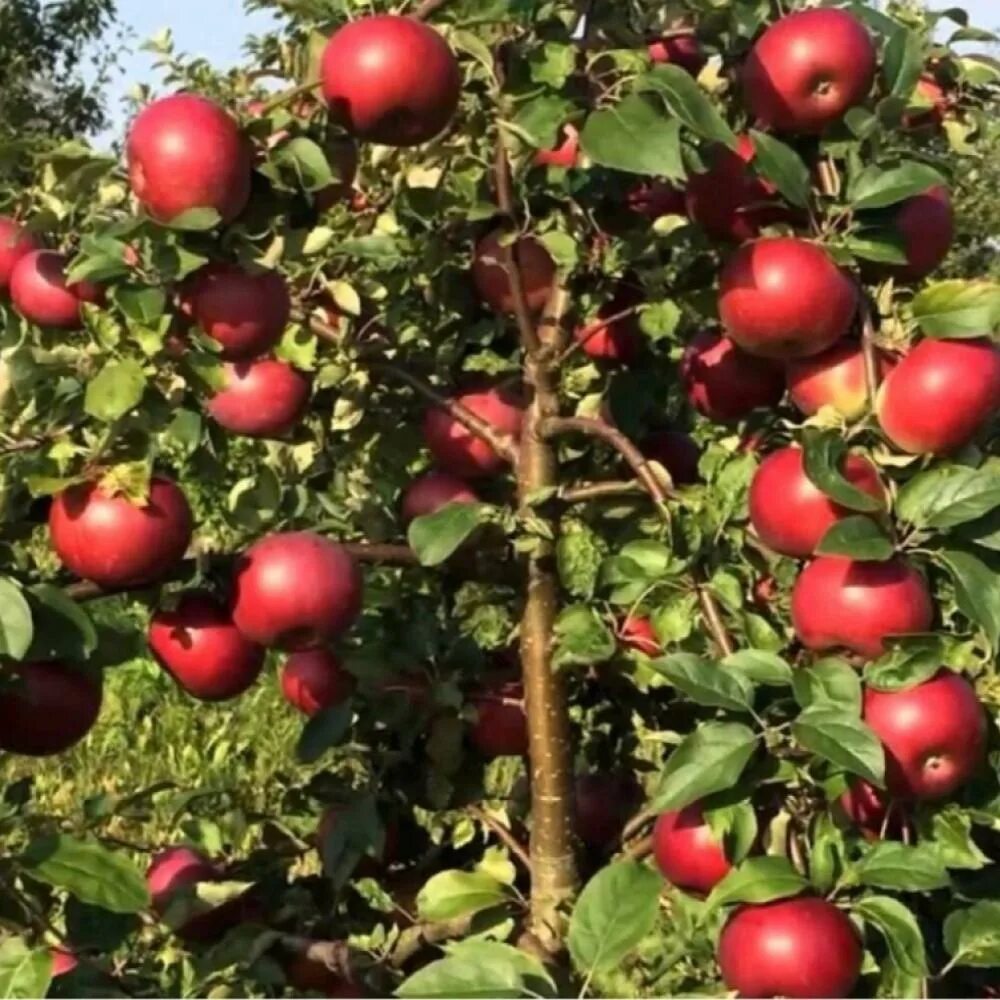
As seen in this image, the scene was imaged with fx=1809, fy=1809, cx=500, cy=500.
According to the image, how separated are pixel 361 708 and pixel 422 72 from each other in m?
0.56

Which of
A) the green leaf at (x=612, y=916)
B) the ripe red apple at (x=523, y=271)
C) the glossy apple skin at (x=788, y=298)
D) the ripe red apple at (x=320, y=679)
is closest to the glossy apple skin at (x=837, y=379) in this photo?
the glossy apple skin at (x=788, y=298)

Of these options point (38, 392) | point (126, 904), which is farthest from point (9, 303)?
point (126, 904)

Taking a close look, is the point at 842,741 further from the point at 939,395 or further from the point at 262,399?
the point at 262,399

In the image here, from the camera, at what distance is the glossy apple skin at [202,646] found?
45.8 inches

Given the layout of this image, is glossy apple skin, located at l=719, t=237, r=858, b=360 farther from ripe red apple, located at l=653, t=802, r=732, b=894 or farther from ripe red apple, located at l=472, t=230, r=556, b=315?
ripe red apple, located at l=653, t=802, r=732, b=894

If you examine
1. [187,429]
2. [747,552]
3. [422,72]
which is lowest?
[747,552]

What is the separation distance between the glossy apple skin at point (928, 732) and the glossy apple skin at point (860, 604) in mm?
34

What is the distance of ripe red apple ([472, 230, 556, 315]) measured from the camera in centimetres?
131

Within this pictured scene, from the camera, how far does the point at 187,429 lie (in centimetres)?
105

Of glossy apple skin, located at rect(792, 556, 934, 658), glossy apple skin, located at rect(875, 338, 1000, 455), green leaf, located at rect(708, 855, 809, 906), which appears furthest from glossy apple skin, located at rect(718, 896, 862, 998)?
glossy apple skin, located at rect(875, 338, 1000, 455)

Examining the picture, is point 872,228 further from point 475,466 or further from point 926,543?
point 475,466

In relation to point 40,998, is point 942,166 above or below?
above

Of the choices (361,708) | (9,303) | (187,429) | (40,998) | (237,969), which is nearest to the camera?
(40,998)

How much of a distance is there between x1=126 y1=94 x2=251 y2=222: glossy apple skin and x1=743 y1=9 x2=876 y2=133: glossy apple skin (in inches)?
13.4
